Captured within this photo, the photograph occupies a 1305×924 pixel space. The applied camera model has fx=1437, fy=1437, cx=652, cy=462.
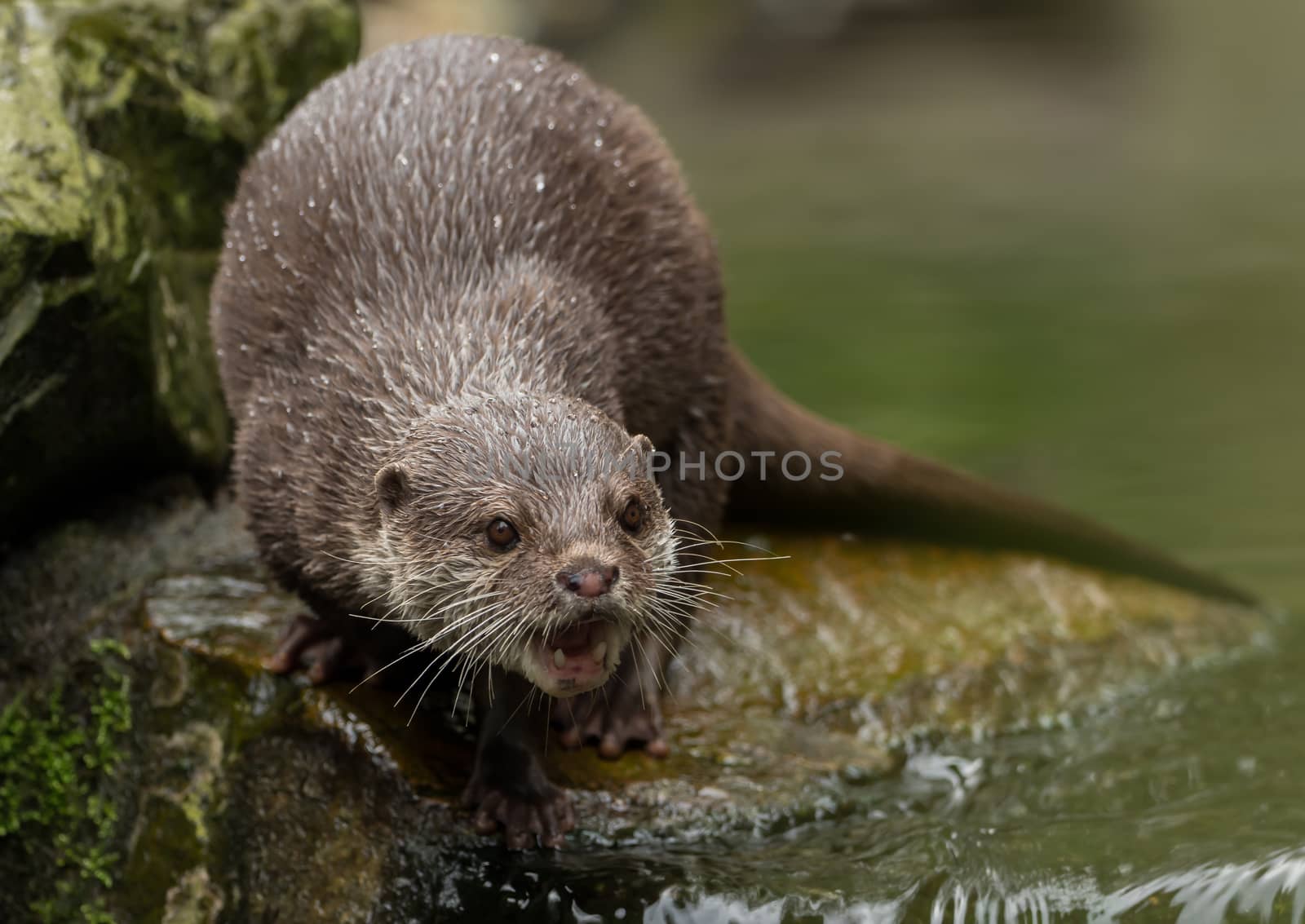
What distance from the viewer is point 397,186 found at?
8.68 ft

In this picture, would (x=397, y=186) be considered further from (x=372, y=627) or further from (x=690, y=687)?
(x=690, y=687)

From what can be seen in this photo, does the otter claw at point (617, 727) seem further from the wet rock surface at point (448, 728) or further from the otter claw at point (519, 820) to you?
the otter claw at point (519, 820)

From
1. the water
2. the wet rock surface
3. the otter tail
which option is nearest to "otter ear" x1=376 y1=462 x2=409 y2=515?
the wet rock surface

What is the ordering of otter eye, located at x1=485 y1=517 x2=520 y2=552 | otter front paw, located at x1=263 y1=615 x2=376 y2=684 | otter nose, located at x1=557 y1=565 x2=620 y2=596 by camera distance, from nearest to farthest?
1. otter nose, located at x1=557 y1=565 x2=620 y2=596
2. otter eye, located at x1=485 y1=517 x2=520 y2=552
3. otter front paw, located at x1=263 y1=615 x2=376 y2=684

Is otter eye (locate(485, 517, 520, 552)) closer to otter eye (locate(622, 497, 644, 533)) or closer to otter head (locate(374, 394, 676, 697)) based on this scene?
otter head (locate(374, 394, 676, 697))

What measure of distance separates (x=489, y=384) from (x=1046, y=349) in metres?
5.20

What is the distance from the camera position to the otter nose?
→ 1.99 metres

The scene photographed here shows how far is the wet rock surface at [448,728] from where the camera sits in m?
2.46

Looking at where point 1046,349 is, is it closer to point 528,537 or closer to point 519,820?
point 519,820

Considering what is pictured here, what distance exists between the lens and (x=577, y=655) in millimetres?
2098

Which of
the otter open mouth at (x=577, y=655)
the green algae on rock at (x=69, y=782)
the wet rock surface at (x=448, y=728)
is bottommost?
the green algae on rock at (x=69, y=782)

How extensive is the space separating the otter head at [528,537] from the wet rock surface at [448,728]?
16.8 inches

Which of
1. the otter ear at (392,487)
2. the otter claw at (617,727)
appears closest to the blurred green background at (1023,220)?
the otter claw at (617,727)

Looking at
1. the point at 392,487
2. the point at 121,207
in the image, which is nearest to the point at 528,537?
the point at 392,487
